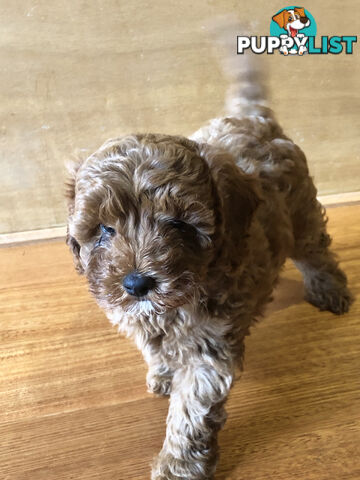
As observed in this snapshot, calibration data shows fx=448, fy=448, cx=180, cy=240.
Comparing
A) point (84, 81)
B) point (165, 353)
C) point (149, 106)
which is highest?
point (84, 81)

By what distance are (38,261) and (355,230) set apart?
149 cm

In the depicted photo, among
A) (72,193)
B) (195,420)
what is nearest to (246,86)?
(72,193)

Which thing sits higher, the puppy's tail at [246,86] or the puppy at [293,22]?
the puppy at [293,22]

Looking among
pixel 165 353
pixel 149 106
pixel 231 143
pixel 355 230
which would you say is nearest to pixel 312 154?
pixel 355 230

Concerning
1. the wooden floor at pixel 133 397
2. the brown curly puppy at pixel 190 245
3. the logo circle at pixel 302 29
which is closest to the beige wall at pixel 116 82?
the logo circle at pixel 302 29

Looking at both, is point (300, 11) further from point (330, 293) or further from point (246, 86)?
point (330, 293)

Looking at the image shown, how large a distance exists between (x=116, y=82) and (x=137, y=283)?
4.56 ft

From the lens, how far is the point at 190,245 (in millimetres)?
1007

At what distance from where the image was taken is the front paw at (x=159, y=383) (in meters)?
1.43

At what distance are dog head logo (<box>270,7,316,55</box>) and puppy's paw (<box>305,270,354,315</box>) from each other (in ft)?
3.63

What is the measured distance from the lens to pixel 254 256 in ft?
4.05

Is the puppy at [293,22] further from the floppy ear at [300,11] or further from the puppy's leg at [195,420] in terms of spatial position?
the puppy's leg at [195,420]

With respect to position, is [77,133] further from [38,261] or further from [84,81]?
[38,261]

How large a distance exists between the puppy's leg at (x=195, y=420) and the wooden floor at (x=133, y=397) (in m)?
0.09
